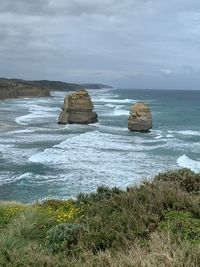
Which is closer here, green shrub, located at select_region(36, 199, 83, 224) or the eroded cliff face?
green shrub, located at select_region(36, 199, 83, 224)

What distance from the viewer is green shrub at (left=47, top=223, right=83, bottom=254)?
6.46 meters

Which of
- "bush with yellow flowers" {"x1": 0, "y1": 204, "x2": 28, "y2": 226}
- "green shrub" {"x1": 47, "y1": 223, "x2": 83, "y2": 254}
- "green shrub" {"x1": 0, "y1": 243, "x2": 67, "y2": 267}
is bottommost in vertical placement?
"bush with yellow flowers" {"x1": 0, "y1": 204, "x2": 28, "y2": 226}

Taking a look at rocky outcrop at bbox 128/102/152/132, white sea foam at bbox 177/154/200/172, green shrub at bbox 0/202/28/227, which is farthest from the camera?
rocky outcrop at bbox 128/102/152/132

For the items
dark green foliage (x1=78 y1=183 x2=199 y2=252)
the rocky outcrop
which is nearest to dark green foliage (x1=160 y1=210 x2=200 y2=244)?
dark green foliage (x1=78 y1=183 x2=199 y2=252)

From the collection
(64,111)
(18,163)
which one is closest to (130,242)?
(18,163)

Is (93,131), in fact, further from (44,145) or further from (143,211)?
(143,211)

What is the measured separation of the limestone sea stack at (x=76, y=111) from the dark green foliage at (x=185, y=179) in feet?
175

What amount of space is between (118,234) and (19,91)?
Answer: 134732mm

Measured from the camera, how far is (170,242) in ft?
17.4

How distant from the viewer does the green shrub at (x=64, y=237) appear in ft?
21.2

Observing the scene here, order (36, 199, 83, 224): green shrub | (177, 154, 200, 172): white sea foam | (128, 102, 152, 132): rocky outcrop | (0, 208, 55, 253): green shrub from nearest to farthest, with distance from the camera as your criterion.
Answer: (0, 208, 55, 253): green shrub
(36, 199, 83, 224): green shrub
(177, 154, 200, 172): white sea foam
(128, 102, 152, 132): rocky outcrop

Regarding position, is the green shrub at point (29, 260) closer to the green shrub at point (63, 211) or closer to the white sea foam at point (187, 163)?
the green shrub at point (63, 211)

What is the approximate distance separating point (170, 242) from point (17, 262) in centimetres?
160

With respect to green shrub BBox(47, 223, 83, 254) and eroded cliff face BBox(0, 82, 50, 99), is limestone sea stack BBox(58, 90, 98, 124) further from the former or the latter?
eroded cliff face BBox(0, 82, 50, 99)
